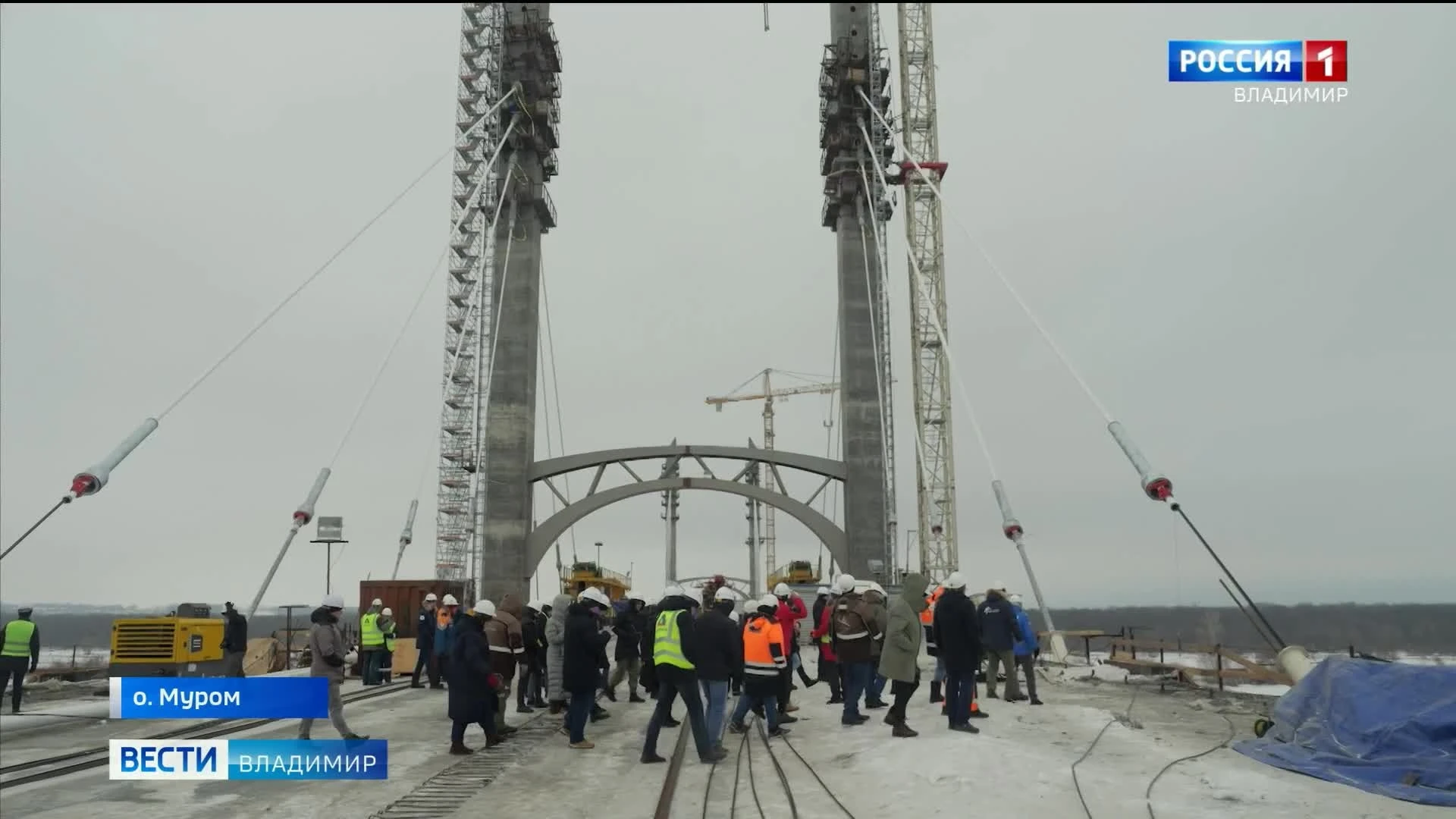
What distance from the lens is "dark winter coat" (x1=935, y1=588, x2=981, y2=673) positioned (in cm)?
1178

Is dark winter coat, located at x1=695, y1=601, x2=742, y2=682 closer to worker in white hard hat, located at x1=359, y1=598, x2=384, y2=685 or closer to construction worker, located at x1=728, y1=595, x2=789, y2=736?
construction worker, located at x1=728, y1=595, x2=789, y2=736

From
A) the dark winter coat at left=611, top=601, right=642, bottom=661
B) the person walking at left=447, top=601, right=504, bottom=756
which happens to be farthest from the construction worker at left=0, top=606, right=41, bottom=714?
the dark winter coat at left=611, top=601, right=642, bottom=661

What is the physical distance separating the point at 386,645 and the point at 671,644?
12.1m

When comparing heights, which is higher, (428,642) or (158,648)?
(428,642)

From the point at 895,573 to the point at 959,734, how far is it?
2821 centimetres

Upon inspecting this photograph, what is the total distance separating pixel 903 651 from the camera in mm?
11938

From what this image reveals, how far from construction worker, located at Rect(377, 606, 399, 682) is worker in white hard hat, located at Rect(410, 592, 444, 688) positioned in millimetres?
872

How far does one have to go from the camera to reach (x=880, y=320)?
41.2 meters

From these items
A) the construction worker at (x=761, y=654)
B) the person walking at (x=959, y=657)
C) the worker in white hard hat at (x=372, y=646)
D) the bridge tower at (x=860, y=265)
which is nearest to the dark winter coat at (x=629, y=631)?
the construction worker at (x=761, y=654)

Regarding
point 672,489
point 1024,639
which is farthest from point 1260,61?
point 672,489

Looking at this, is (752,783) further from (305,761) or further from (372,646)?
(372,646)

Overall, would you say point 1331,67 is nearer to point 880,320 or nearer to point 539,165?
point 880,320

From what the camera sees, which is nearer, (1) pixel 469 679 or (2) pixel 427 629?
(1) pixel 469 679
